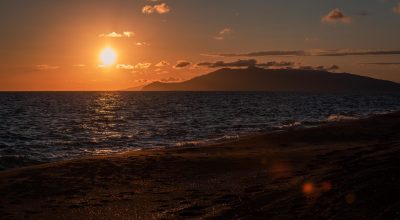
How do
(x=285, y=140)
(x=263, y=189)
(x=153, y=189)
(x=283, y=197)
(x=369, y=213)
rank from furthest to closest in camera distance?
(x=285, y=140) < (x=153, y=189) < (x=263, y=189) < (x=283, y=197) < (x=369, y=213)

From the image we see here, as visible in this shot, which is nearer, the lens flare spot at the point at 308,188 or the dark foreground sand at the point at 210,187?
the dark foreground sand at the point at 210,187

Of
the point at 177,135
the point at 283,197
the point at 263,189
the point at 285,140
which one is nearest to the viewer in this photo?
the point at 283,197

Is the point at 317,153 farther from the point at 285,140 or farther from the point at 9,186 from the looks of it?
the point at 9,186

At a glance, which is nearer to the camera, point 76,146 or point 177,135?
point 76,146

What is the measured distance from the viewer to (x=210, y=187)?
1373cm

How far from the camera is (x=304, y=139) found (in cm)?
2705

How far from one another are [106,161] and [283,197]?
10.2 meters

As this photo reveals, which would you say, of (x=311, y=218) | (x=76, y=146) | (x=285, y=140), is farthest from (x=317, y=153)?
(x=76, y=146)

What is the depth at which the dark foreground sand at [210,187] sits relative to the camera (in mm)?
9359

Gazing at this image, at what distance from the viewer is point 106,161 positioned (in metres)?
19.1

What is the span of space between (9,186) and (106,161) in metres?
5.26

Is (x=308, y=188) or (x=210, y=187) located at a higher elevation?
(x=308, y=188)

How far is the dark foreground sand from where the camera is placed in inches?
368

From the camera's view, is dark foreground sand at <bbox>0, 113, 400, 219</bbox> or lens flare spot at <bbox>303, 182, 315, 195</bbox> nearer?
dark foreground sand at <bbox>0, 113, 400, 219</bbox>
